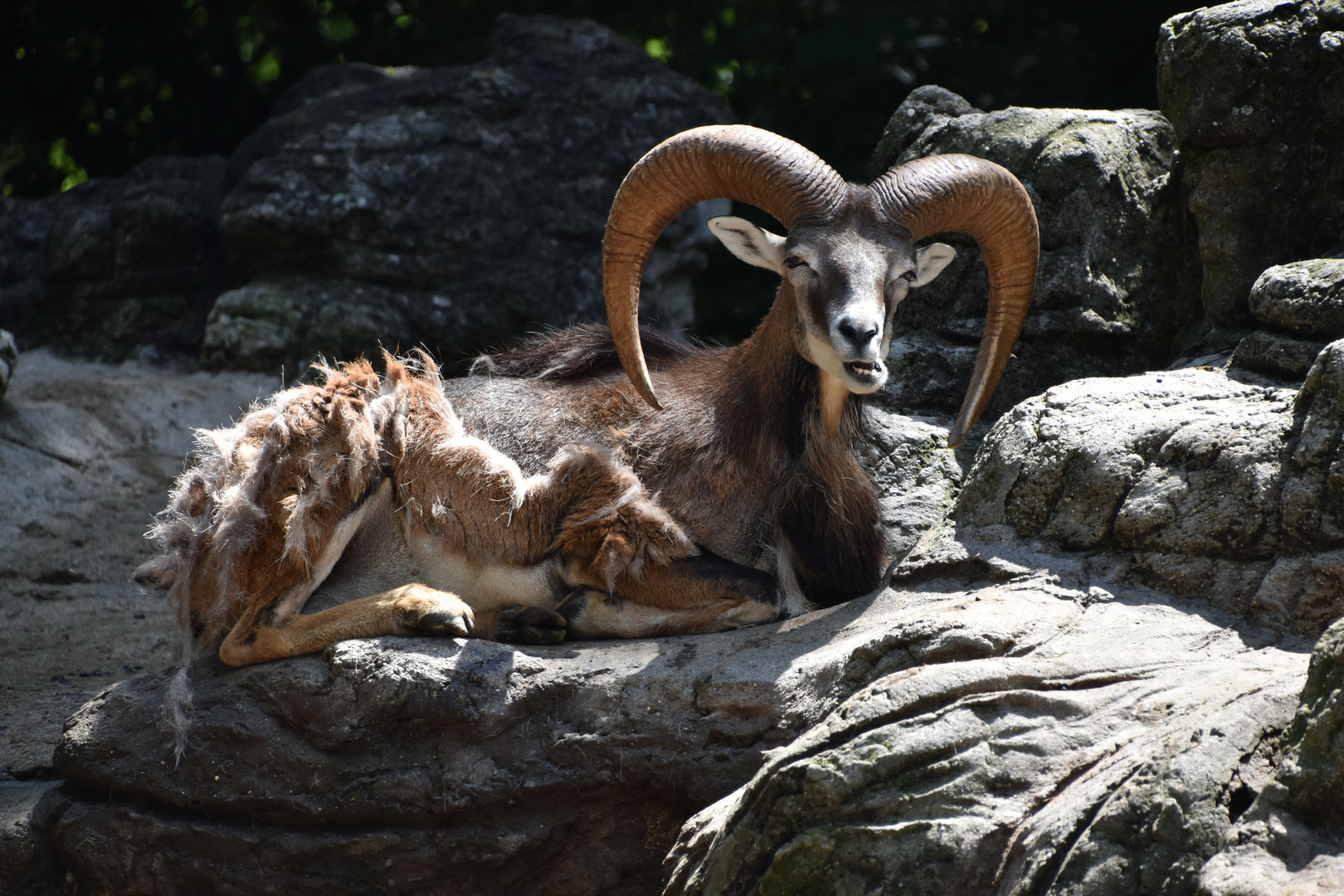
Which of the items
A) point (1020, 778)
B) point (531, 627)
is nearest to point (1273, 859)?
point (1020, 778)

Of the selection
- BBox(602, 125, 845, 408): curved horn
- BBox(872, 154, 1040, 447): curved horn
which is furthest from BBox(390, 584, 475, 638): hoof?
BBox(872, 154, 1040, 447): curved horn

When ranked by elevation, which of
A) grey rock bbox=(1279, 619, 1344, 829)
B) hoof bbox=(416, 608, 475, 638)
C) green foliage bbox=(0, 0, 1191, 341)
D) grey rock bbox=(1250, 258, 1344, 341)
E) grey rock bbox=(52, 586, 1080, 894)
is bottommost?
grey rock bbox=(52, 586, 1080, 894)

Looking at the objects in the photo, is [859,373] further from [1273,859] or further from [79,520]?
[79,520]

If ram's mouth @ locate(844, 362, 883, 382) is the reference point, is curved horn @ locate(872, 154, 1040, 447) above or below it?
above

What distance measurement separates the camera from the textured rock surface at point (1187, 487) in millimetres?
3805

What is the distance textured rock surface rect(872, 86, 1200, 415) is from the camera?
253 inches

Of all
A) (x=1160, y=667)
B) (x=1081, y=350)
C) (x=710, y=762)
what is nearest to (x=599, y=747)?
(x=710, y=762)

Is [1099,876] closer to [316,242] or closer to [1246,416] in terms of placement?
[1246,416]

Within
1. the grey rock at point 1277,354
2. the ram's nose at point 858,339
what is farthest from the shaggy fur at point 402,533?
the grey rock at point 1277,354

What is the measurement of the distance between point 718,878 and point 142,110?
1136 cm

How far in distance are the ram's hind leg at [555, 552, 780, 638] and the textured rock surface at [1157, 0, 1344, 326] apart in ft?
8.07

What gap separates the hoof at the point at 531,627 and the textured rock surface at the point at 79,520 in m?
2.02

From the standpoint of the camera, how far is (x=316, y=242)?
10.4 m

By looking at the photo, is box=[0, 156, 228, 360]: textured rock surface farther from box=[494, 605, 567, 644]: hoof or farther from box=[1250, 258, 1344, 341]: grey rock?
box=[1250, 258, 1344, 341]: grey rock
